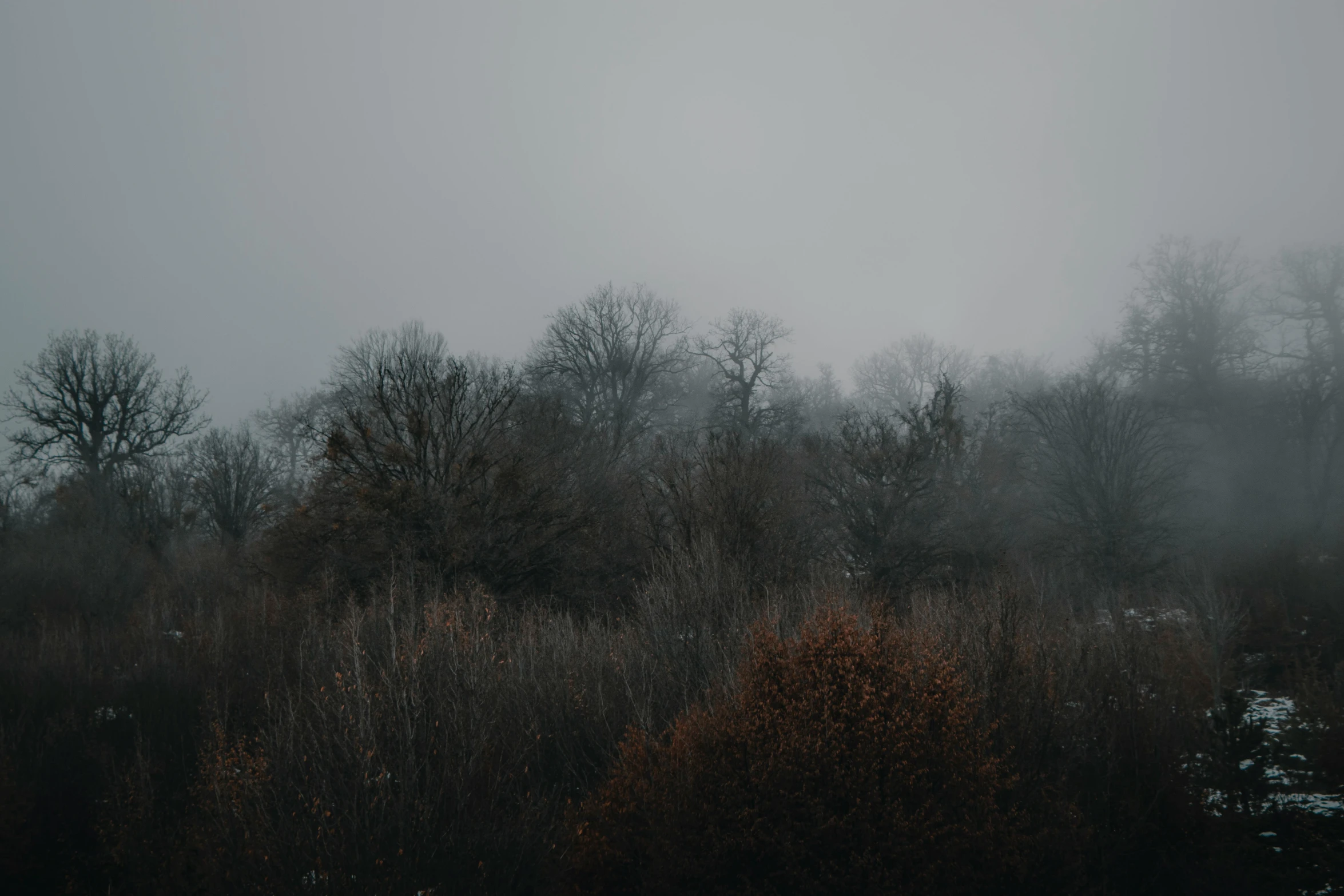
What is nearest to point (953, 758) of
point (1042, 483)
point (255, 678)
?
point (255, 678)

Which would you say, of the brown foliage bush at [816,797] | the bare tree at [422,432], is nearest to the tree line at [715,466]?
the bare tree at [422,432]

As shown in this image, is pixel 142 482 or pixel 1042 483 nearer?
pixel 1042 483

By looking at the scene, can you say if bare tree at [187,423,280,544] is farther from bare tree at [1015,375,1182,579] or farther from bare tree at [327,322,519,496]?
bare tree at [1015,375,1182,579]

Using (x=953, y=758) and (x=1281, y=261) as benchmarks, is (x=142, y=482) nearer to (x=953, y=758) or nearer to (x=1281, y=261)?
(x=953, y=758)

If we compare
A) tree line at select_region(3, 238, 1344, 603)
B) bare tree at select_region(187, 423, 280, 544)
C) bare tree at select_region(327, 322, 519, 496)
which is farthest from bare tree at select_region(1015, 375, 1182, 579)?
bare tree at select_region(187, 423, 280, 544)

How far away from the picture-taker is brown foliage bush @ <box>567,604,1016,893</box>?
16.4 feet

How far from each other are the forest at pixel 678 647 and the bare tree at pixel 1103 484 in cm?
14

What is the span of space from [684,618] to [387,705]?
→ 4776 millimetres

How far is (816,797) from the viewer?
516 centimetres

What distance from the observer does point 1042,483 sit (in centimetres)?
2395

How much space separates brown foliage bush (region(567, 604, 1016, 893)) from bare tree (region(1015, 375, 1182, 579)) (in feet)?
56.8

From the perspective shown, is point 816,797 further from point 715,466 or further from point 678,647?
point 715,466

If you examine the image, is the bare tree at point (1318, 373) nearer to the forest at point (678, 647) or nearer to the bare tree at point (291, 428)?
the forest at point (678, 647)

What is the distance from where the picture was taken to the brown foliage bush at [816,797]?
4984 millimetres
